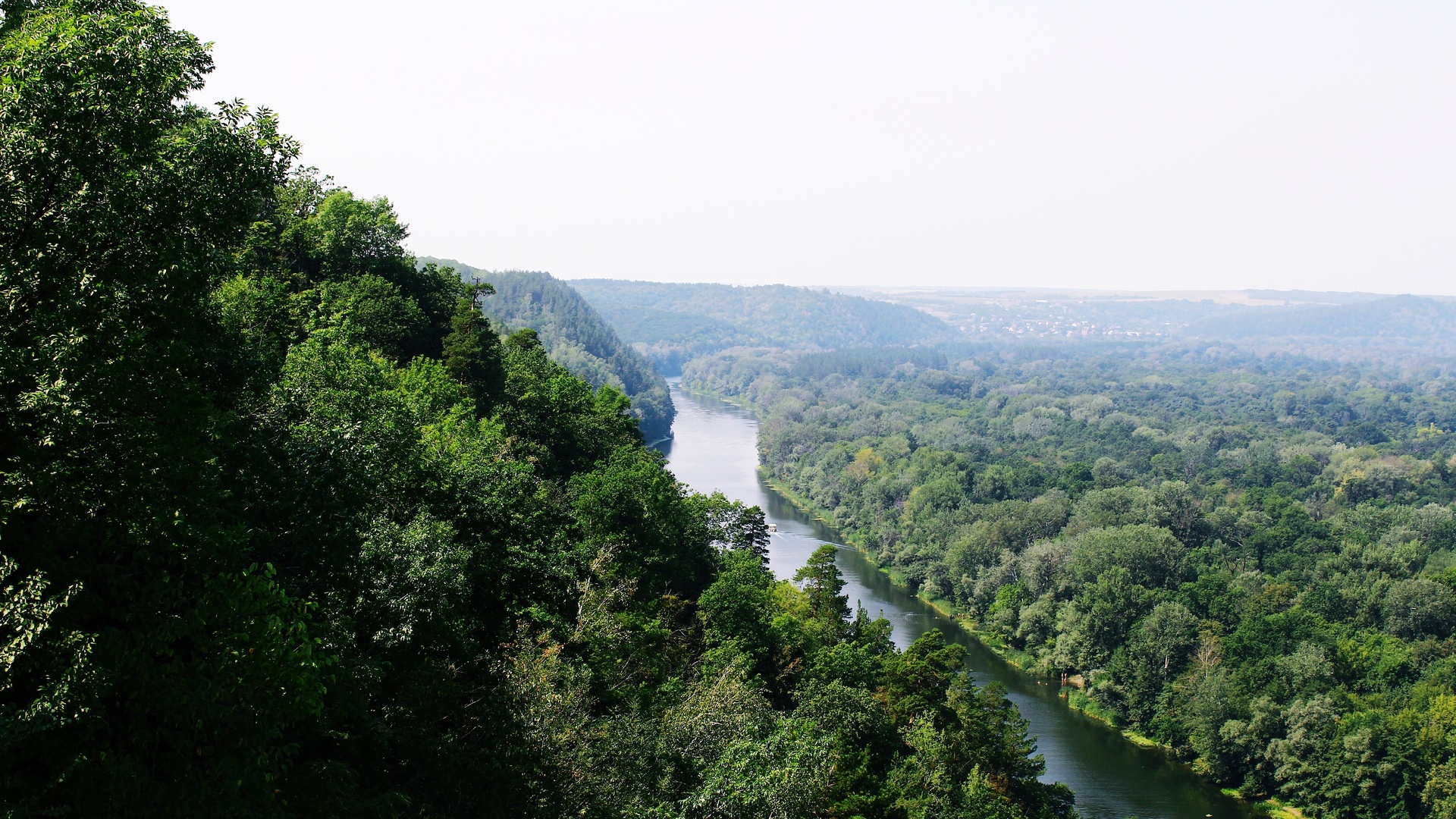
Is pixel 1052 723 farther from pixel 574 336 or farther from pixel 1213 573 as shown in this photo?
pixel 574 336

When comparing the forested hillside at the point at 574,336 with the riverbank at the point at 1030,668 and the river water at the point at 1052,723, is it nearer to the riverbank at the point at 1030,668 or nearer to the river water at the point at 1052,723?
the river water at the point at 1052,723

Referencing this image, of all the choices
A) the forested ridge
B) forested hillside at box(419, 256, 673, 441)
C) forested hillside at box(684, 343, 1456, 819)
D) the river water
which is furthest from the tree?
forested hillside at box(419, 256, 673, 441)

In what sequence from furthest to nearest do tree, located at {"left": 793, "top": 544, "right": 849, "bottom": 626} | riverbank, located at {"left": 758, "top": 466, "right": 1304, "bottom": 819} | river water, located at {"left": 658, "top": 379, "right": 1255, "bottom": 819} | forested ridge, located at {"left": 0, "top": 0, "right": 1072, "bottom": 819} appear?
riverbank, located at {"left": 758, "top": 466, "right": 1304, "bottom": 819} < tree, located at {"left": 793, "top": 544, "right": 849, "bottom": 626} < river water, located at {"left": 658, "top": 379, "right": 1255, "bottom": 819} < forested ridge, located at {"left": 0, "top": 0, "right": 1072, "bottom": 819}

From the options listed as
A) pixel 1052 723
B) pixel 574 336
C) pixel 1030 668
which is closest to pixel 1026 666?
pixel 1030 668

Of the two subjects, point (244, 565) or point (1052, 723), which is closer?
point (244, 565)

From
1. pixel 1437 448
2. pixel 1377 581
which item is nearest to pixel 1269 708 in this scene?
pixel 1377 581

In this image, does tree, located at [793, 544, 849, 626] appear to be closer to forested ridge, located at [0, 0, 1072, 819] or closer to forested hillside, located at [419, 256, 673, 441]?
forested ridge, located at [0, 0, 1072, 819]

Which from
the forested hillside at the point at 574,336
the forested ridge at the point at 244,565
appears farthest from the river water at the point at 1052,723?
the forested hillside at the point at 574,336
